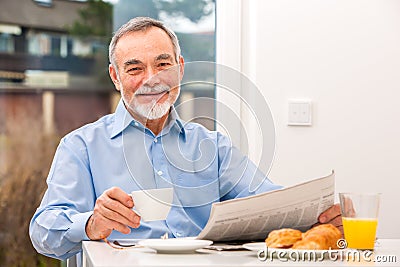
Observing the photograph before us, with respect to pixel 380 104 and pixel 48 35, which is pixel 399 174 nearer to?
pixel 380 104

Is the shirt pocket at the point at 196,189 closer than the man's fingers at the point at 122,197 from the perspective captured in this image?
No

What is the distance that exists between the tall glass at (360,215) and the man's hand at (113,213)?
0.43 m

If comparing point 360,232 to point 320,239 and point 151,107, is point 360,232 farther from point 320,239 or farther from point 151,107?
point 151,107

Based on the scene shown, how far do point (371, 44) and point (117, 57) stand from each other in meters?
1.13

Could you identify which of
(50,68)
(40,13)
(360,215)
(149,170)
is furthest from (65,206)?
(40,13)

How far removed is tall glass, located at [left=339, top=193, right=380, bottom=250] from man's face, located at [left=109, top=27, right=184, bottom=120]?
76cm

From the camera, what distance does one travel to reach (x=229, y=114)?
293 cm

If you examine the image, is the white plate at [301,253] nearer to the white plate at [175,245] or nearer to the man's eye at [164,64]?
the white plate at [175,245]

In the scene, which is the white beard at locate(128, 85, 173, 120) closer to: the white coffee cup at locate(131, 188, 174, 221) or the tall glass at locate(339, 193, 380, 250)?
the white coffee cup at locate(131, 188, 174, 221)

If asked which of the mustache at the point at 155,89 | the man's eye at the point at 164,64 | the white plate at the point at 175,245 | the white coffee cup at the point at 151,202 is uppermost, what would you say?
the man's eye at the point at 164,64

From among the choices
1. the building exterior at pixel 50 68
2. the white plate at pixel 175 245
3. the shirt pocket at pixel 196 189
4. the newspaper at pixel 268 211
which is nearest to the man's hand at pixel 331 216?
the newspaper at pixel 268 211

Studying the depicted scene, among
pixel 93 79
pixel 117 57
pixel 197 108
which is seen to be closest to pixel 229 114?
pixel 197 108

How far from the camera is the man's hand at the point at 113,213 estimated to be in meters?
1.49

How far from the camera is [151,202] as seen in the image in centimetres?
145
